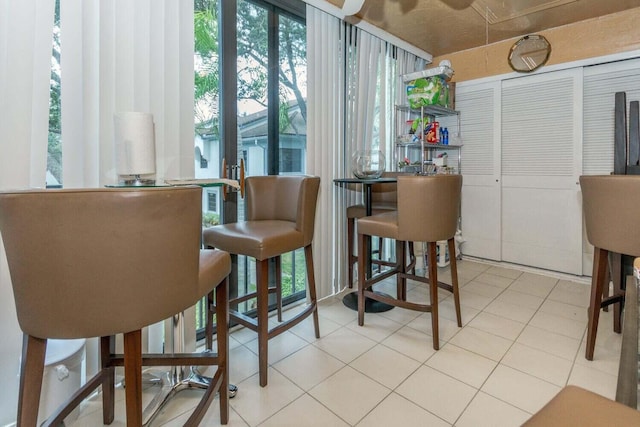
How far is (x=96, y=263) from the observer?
847 mm

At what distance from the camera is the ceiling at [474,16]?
271 centimetres

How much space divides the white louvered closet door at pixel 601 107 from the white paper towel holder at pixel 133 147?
11.8 feet

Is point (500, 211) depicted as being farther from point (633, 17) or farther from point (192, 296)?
point (192, 296)

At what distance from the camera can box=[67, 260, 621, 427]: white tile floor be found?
4.83ft

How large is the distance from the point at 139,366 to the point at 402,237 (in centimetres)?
148

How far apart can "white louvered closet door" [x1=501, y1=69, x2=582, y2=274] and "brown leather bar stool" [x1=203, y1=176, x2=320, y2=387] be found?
100.0 inches

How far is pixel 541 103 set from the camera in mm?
3248

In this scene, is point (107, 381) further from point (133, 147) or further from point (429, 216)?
point (429, 216)

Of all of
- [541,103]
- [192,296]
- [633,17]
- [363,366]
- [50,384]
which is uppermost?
[633,17]

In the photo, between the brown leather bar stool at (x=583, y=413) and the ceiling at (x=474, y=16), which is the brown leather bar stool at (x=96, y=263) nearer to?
the brown leather bar stool at (x=583, y=413)

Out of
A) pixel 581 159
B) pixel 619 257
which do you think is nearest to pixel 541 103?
pixel 581 159

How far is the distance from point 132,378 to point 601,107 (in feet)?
12.9

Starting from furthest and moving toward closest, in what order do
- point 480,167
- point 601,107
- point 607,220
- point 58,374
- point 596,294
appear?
point 480,167, point 601,107, point 596,294, point 607,220, point 58,374

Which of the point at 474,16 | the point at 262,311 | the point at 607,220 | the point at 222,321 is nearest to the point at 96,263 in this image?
the point at 222,321
